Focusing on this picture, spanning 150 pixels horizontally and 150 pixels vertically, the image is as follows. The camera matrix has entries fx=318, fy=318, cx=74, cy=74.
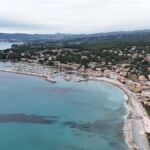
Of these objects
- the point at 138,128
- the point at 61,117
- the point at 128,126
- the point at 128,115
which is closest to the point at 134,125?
the point at 128,126

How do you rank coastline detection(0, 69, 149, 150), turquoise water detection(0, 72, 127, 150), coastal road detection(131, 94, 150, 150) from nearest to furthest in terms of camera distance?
coastal road detection(131, 94, 150, 150)
coastline detection(0, 69, 149, 150)
turquoise water detection(0, 72, 127, 150)

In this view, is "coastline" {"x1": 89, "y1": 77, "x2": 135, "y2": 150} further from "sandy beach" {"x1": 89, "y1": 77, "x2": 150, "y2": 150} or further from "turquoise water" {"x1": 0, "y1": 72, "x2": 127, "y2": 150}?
"turquoise water" {"x1": 0, "y1": 72, "x2": 127, "y2": 150}

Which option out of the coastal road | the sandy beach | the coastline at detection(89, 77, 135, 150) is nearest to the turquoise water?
the coastline at detection(89, 77, 135, 150)

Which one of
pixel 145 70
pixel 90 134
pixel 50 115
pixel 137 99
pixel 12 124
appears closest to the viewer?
pixel 90 134

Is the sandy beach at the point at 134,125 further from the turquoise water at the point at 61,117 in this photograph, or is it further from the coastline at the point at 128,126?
the turquoise water at the point at 61,117

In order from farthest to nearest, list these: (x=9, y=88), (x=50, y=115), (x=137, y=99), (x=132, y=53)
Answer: (x=132, y=53)
(x=9, y=88)
(x=137, y=99)
(x=50, y=115)

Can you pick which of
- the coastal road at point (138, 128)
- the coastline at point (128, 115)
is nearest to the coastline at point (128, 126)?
the coastline at point (128, 115)

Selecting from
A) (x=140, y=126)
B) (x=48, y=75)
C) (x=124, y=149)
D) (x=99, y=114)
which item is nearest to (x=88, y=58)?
(x=48, y=75)

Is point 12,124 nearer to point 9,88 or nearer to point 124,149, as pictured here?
point 124,149

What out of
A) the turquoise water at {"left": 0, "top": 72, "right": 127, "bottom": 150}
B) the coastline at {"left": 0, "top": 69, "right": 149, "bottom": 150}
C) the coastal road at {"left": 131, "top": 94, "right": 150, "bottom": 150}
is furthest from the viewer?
the turquoise water at {"left": 0, "top": 72, "right": 127, "bottom": 150}
